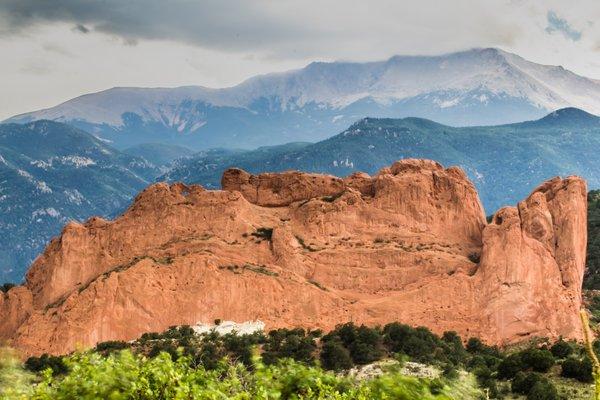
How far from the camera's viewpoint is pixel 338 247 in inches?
2702

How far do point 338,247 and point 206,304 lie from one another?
36.9 ft

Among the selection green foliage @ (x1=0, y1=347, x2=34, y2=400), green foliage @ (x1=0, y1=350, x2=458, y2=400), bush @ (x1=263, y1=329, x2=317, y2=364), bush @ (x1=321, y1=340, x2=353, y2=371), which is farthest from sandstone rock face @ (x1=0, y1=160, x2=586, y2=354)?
green foliage @ (x1=0, y1=350, x2=458, y2=400)

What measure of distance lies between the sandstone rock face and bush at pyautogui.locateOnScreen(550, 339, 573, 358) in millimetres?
6539

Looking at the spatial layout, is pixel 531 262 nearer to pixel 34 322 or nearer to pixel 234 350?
pixel 234 350

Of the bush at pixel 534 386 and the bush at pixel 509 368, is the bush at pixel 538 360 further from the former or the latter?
the bush at pixel 534 386

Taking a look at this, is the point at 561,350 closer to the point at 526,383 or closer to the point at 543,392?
the point at 526,383

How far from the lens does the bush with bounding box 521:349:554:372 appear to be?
50906 mm

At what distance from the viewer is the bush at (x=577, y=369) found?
47.8 metres

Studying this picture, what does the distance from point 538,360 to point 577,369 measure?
9.61 feet

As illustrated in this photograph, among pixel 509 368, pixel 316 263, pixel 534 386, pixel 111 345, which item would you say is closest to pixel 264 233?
pixel 316 263

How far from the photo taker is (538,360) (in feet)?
168

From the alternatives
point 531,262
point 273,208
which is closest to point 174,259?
point 273,208

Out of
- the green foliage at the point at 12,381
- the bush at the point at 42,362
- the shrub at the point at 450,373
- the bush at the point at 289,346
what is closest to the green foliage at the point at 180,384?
the green foliage at the point at 12,381

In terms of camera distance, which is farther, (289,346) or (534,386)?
(289,346)
